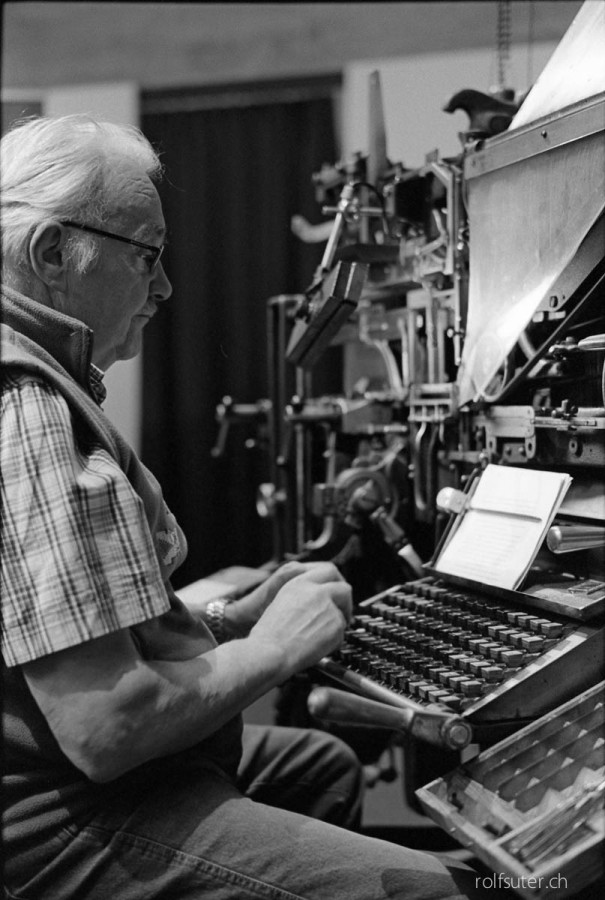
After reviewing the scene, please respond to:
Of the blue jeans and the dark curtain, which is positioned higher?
the dark curtain

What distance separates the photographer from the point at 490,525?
140cm

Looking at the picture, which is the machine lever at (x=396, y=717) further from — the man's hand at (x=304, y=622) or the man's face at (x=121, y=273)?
the man's face at (x=121, y=273)

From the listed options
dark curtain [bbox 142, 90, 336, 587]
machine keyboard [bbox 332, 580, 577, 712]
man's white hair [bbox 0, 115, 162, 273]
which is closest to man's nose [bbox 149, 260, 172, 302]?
man's white hair [bbox 0, 115, 162, 273]

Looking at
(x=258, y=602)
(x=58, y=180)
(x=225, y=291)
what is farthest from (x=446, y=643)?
(x=225, y=291)

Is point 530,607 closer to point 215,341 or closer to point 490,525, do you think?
point 490,525

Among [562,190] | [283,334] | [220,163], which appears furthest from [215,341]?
[562,190]

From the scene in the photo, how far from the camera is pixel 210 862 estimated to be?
101 centimetres

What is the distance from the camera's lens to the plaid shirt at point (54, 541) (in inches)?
35.1

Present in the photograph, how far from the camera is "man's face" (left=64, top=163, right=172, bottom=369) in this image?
1.14 meters

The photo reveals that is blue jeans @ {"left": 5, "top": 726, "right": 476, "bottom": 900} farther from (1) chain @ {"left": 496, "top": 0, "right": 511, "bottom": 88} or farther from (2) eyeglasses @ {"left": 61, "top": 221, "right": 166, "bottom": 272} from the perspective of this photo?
(1) chain @ {"left": 496, "top": 0, "right": 511, "bottom": 88}

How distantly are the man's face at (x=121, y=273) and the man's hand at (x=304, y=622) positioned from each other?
0.47m

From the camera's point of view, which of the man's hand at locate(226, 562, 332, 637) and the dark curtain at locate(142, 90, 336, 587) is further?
the dark curtain at locate(142, 90, 336, 587)

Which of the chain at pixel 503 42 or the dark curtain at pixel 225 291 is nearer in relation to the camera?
the chain at pixel 503 42

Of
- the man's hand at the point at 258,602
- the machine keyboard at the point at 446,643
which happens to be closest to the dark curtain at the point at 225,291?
the man's hand at the point at 258,602
